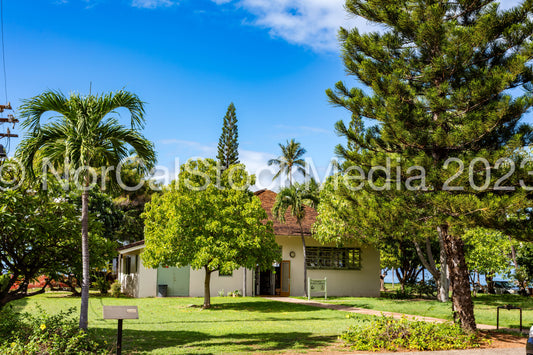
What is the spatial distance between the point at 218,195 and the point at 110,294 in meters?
11.1

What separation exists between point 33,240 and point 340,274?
21.5 meters

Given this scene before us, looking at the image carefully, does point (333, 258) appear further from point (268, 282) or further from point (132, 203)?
point (132, 203)

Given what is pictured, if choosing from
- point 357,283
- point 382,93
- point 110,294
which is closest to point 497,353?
point 382,93

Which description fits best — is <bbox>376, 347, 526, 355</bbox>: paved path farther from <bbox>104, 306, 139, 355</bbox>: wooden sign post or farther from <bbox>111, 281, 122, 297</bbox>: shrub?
<bbox>111, 281, 122, 297</bbox>: shrub

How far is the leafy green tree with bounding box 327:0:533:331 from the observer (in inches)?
427

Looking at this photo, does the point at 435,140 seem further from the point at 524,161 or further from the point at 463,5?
the point at 463,5

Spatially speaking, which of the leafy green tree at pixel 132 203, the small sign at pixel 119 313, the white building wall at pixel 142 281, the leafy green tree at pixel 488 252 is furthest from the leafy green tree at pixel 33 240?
the leafy green tree at pixel 132 203

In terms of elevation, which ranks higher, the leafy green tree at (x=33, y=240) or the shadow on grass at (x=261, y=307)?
the leafy green tree at (x=33, y=240)

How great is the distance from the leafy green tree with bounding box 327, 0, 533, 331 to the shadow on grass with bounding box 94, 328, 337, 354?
148 inches

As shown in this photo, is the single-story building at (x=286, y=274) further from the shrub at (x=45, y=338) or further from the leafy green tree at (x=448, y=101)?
the shrub at (x=45, y=338)

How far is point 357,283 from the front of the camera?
2866cm

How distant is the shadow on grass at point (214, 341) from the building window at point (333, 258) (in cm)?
1622

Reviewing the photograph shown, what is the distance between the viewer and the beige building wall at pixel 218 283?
26.3 metres

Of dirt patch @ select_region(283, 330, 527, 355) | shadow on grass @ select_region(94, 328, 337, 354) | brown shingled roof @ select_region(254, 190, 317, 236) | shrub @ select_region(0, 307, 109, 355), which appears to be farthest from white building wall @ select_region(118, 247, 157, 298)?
dirt patch @ select_region(283, 330, 527, 355)
